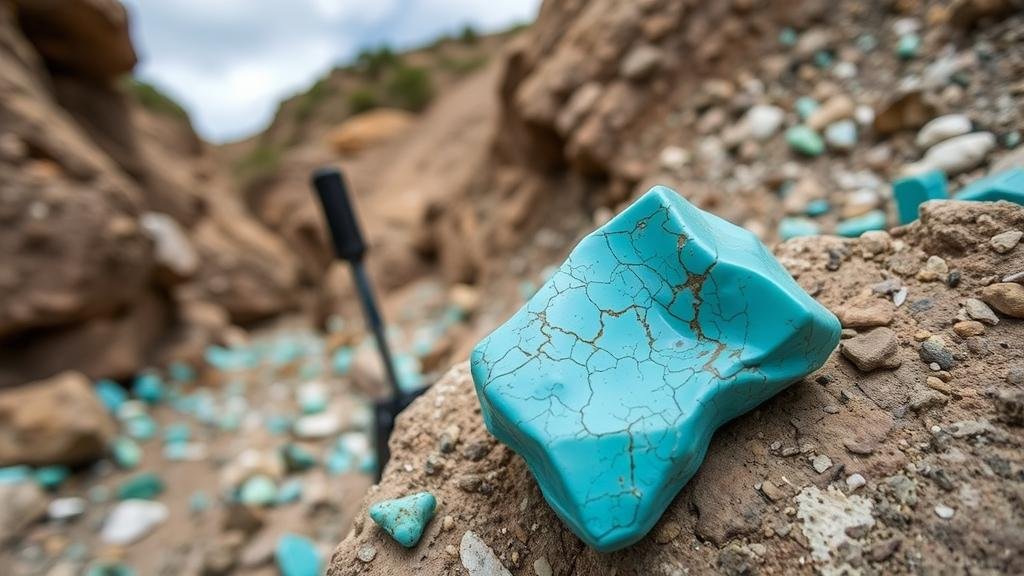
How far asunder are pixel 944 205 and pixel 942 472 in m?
0.59

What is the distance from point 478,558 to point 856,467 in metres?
0.61

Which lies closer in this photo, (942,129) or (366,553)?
(366,553)

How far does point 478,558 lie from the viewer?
905 mm

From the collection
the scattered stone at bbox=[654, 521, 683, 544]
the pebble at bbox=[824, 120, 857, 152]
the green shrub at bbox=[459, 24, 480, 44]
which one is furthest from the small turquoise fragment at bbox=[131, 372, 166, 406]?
the green shrub at bbox=[459, 24, 480, 44]

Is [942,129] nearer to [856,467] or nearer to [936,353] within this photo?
[936,353]

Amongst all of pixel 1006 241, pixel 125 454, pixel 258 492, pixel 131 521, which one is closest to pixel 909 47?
pixel 1006 241

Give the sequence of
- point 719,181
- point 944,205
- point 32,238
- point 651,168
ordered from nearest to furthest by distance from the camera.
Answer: point 944,205
point 719,181
point 651,168
point 32,238

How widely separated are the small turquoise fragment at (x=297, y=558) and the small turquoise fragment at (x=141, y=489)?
4.09 feet

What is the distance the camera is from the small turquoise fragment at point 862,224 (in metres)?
1.48

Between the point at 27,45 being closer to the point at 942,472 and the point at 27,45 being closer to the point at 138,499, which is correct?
the point at 138,499

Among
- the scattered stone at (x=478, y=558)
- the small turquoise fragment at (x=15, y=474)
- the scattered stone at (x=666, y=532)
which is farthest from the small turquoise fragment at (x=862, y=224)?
the small turquoise fragment at (x=15, y=474)

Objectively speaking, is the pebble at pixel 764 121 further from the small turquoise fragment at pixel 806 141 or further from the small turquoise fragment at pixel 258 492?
the small turquoise fragment at pixel 258 492

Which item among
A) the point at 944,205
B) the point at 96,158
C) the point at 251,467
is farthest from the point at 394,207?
the point at 944,205

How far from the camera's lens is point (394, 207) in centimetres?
530
